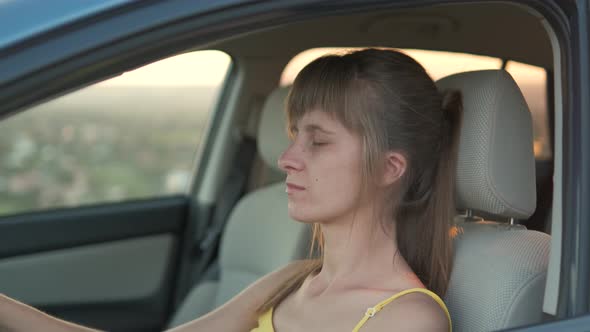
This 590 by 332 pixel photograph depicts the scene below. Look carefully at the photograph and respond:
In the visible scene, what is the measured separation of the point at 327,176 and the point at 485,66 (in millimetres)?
1534

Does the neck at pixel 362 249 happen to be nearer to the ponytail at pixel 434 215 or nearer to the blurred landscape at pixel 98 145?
the ponytail at pixel 434 215

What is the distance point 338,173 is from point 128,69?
60 cm

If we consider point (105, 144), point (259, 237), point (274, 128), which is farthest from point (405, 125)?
point (105, 144)

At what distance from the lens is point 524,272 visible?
161 centimetres

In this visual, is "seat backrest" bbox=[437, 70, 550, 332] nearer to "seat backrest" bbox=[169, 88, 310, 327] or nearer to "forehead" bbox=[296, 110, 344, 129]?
"forehead" bbox=[296, 110, 344, 129]

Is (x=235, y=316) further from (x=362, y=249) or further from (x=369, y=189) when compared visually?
(x=369, y=189)

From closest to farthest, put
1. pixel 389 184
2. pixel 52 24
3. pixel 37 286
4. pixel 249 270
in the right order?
pixel 52 24 → pixel 389 184 → pixel 249 270 → pixel 37 286

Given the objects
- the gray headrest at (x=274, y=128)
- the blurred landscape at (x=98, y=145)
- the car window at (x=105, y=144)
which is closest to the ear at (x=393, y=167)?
the gray headrest at (x=274, y=128)

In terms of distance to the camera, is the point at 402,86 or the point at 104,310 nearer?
the point at 402,86

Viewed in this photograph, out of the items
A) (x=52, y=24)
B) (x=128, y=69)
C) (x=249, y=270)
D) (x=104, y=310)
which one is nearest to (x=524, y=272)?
(x=128, y=69)

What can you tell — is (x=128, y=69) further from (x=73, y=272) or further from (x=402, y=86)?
(x=73, y=272)

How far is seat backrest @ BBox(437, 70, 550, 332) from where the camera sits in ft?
5.26

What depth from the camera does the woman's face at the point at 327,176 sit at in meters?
1.63

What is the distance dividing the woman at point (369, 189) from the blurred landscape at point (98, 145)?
96.4 inches
